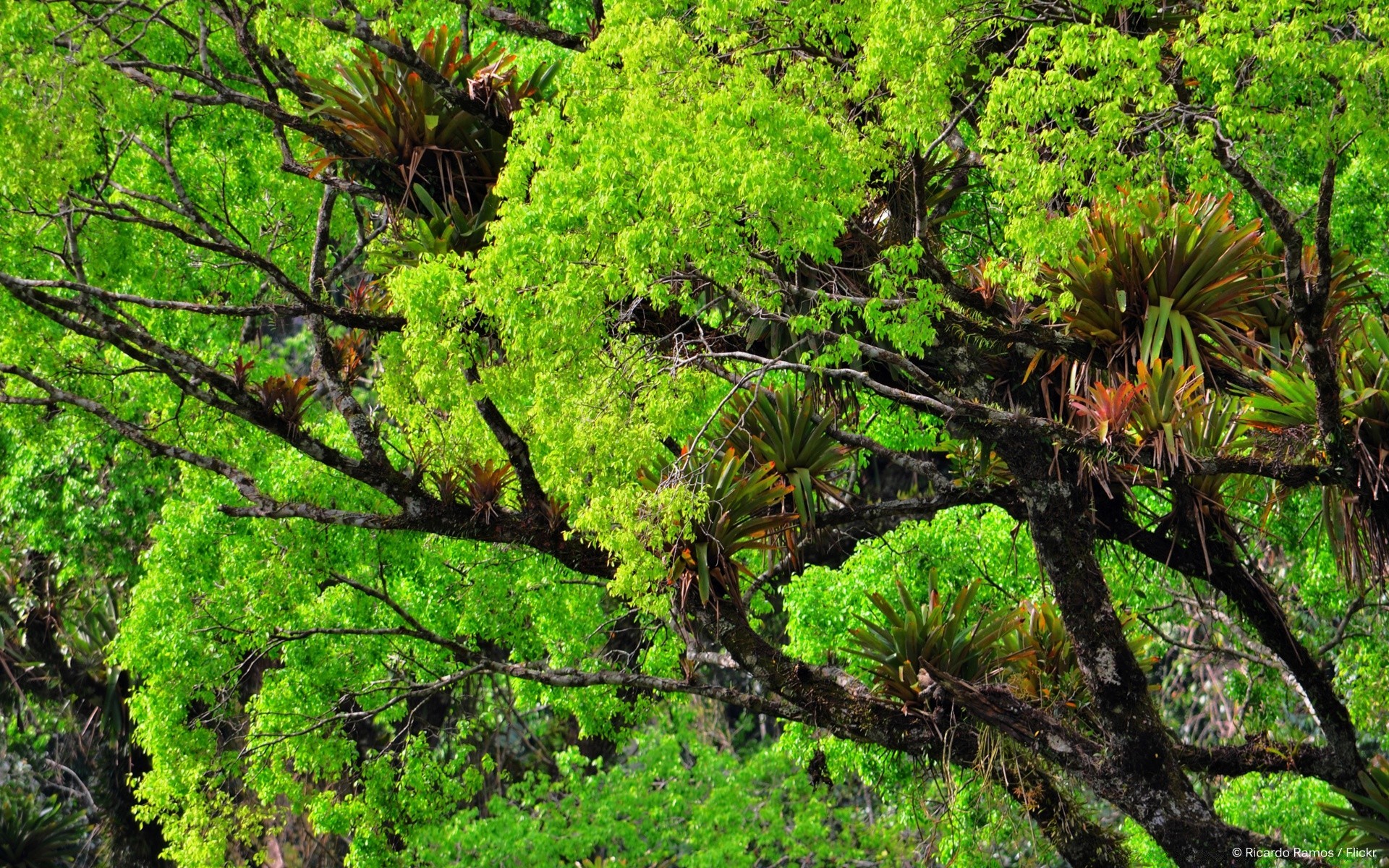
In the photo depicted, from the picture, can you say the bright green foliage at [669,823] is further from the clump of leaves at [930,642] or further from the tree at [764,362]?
the clump of leaves at [930,642]

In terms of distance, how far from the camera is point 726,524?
7.35 meters

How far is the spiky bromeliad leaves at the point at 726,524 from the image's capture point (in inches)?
283

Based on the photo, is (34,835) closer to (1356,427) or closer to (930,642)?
(930,642)

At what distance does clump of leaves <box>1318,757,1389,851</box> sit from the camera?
7.18 m

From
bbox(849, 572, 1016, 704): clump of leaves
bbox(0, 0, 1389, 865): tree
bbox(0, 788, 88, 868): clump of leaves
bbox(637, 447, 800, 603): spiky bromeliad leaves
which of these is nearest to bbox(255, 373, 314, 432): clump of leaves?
bbox(0, 0, 1389, 865): tree

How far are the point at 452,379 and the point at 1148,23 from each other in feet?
15.4

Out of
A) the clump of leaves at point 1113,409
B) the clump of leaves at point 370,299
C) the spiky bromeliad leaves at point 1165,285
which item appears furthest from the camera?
the clump of leaves at point 370,299

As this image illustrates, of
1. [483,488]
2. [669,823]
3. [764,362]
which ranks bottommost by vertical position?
[669,823]

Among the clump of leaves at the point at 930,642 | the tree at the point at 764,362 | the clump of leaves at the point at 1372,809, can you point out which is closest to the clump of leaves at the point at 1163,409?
the tree at the point at 764,362

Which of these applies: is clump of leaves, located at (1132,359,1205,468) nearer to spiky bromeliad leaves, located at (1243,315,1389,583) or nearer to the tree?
the tree

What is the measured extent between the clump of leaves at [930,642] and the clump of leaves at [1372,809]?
2.08 meters

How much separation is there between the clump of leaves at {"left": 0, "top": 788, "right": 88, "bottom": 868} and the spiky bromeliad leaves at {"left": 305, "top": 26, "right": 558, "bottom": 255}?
15.1 m

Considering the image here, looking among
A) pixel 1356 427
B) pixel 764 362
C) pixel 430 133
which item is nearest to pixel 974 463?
pixel 764 362

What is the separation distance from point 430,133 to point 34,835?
52.2 ft
